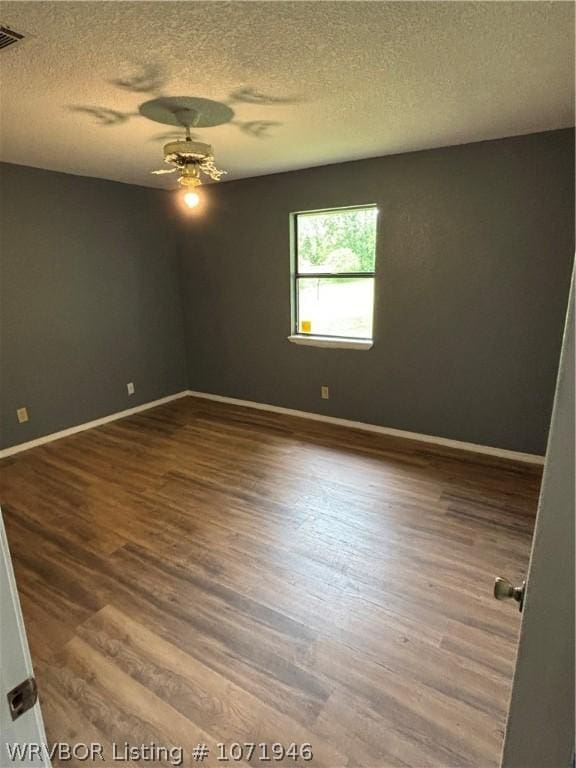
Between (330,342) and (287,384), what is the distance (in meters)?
0.70

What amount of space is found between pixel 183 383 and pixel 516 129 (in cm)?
410

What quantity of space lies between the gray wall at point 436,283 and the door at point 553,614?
2625mm

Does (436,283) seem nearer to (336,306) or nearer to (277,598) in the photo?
(336,306)

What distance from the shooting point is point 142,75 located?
168 centimetres

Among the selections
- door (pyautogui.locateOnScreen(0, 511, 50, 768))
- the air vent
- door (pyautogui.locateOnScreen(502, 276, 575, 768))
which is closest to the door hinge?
door (pyautogui.locateOnScreen(0, 511, 50, 768))

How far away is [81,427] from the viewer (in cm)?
395

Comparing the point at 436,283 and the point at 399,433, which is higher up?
the point at 436,283

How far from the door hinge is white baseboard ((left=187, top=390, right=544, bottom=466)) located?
3309 mm

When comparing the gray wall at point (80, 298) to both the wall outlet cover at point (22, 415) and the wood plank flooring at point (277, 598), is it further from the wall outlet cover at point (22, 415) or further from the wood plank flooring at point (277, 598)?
the wood plank flooring at point (277, 598)

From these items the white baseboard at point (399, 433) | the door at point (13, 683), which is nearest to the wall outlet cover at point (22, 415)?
the white baseboard at point (399, 433)

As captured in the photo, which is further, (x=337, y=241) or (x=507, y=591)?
(x=337, y=241)

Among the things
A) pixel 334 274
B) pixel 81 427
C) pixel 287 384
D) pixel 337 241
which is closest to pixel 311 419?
pixel 287 384

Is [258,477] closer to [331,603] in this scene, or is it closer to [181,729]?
[331,603]

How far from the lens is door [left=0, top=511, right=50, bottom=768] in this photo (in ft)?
1.88
